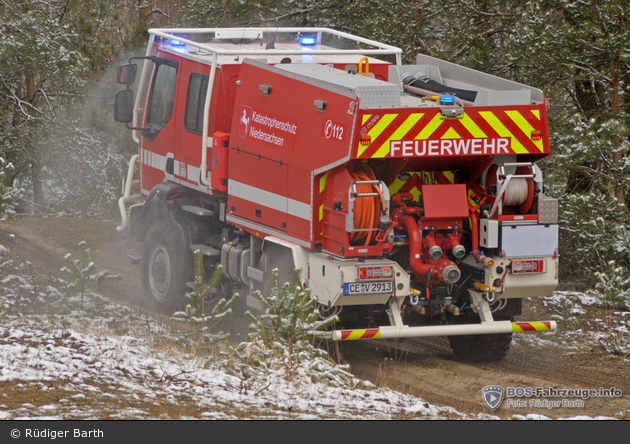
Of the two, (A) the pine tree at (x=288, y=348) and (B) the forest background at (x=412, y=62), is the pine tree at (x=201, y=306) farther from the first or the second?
(B) the forest background at (x=412, y=62)

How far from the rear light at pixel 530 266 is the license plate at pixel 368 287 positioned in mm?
1152

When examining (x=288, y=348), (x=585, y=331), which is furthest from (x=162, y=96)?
(x=585, y=331)

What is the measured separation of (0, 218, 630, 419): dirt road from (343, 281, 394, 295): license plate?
2.24ft

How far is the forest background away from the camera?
1083 centimetres

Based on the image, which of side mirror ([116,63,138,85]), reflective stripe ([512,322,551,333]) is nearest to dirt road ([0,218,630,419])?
reflective stripe ([512,322,551,333])

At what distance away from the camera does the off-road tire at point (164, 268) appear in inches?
373

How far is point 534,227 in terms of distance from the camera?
765 centimetres

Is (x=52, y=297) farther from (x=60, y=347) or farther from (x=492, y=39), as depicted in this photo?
(x=492, y=39)

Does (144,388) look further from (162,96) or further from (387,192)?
(162,96)

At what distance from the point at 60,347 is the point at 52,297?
8.54 ft

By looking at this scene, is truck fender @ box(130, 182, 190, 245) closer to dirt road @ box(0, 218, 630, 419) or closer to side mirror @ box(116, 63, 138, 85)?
dirt road @ box(0, 218, 630, 419)

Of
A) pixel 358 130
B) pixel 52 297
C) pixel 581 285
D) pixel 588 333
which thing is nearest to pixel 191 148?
pixel 52 297

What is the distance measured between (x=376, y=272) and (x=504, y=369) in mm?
1726

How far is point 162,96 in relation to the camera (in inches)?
397
